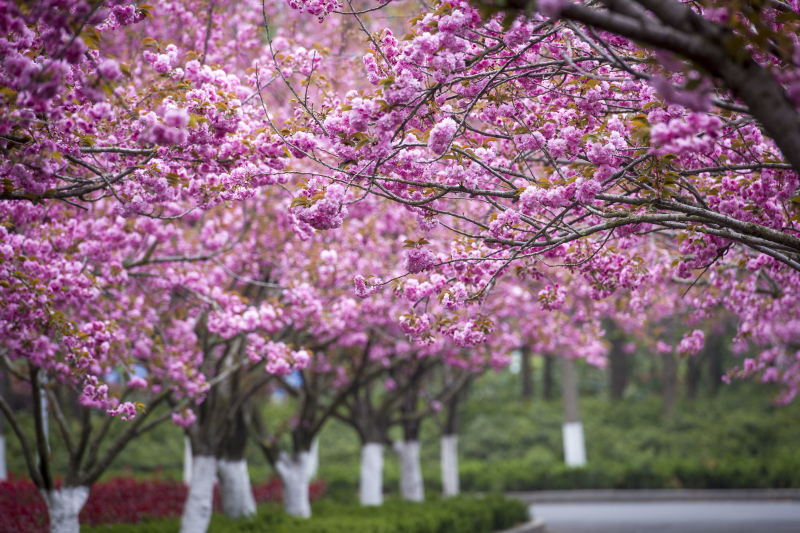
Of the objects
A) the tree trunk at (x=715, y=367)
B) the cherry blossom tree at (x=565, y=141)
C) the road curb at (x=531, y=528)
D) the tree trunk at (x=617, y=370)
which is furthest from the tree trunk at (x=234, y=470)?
the tree trunk at (x=715, y=367)

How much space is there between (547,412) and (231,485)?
1755cm

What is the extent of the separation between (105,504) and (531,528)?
7348 millimetres

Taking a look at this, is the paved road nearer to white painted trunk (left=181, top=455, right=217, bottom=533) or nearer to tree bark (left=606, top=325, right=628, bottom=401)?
white painted trunk (left=181, top=455, right=217, bottom=533)

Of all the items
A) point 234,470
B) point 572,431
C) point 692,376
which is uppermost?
point 692,376

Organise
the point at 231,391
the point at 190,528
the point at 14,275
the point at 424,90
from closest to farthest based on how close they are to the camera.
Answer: the point at 424,90, the point at 14,275, the point at 190,528, the point at 231,391

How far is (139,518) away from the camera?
983 cm

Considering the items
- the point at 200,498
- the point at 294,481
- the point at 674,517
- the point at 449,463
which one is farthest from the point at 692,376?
the point at 200,498

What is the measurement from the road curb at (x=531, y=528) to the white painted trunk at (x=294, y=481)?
3.67 m

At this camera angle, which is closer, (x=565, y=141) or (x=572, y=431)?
(x=565, y=141)

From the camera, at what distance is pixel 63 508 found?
6938 millimetres

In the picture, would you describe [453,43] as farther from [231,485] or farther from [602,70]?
[231,485]

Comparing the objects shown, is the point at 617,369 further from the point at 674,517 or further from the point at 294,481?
the point at 294,481

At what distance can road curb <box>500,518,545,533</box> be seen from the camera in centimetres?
1193

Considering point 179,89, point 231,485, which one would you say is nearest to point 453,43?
point 179,89
